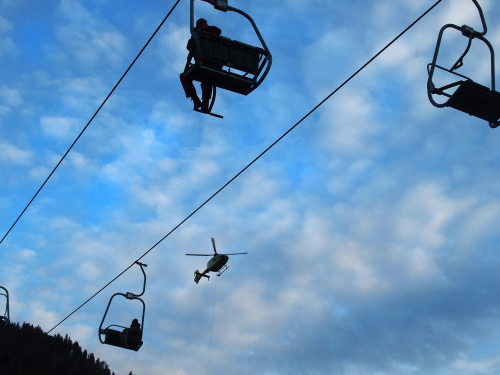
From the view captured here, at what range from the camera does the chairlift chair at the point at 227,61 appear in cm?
773

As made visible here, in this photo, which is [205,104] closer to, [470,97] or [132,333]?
[470,97]

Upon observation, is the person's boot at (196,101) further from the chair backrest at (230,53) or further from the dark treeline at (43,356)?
the dark treeline at (43,356)

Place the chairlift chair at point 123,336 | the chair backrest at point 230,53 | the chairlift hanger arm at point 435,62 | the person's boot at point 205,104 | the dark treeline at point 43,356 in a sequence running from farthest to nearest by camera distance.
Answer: the dark treeline at point 43,356, the chairlift chair at point 123,336, the person's boot at point 205,104, the chair backrest at point 230,53, the chairlift hanger arm at point 435,62

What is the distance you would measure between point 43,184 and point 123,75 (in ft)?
11.7

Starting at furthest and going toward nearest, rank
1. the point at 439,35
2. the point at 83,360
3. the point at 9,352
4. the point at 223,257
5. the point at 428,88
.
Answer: the point at 83,360, the point at 9,352, the point at 223,257, the point at 439,35, the point at 428,88

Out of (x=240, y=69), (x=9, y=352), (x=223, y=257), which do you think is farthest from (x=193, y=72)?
(x=9, y=352)

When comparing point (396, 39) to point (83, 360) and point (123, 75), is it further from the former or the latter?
point (83, 360)

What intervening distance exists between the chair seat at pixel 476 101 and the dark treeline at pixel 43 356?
116997 millimetres

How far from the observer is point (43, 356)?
12656 cm

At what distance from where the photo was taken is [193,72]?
7820 millimetres

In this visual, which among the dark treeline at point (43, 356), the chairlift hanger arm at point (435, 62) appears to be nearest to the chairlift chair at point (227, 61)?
the chairlift hanger arm at point (435, 62)

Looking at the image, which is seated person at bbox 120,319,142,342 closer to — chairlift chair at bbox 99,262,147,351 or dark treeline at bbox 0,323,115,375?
chairlift chair at bbox 99,262,147,351

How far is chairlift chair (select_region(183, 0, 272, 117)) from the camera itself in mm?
7727

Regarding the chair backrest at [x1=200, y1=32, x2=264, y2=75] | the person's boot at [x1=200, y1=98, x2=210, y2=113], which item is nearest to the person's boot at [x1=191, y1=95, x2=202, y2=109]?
the person's boot at [x1=200, y1=98, x2=210, y2=113]
